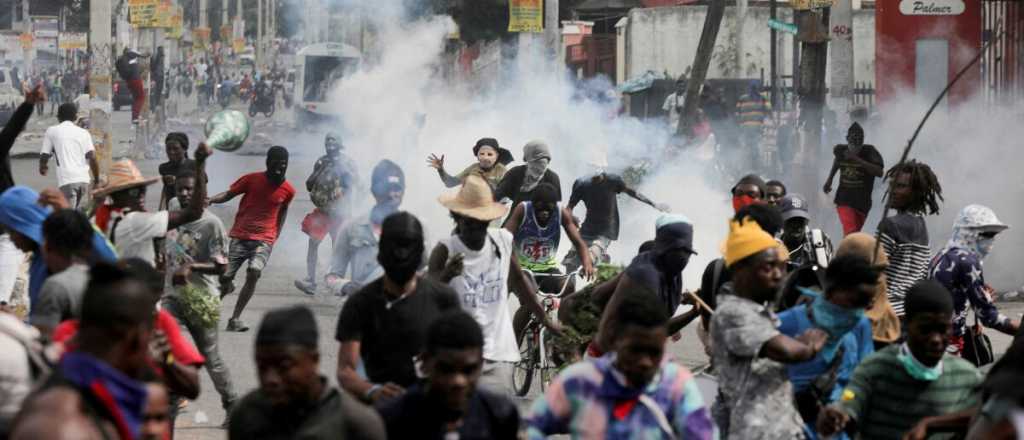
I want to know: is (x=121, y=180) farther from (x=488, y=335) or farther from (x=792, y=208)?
(x=792, y=208)

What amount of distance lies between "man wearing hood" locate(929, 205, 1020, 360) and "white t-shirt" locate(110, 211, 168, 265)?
3.70 meters

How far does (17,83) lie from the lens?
52656mm

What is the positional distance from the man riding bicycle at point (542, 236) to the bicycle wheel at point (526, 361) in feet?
0.22

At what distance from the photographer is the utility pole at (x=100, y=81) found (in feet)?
80.0

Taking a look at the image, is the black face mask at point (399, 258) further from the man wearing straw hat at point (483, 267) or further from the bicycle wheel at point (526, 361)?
the bicycle wheel at point (526, 361)

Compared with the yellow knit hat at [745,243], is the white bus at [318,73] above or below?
above

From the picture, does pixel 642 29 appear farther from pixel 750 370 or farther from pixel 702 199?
pixel 750 370

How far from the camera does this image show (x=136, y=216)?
823cm

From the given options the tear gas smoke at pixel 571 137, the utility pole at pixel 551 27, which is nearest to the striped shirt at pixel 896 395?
the tear gas smoke at pixel 571 137

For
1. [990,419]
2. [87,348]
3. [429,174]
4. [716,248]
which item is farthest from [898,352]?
[429,174]

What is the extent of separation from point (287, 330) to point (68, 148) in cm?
1415

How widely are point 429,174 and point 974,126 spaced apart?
27.6ft

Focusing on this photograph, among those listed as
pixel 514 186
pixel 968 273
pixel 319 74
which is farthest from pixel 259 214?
pixel 319 74

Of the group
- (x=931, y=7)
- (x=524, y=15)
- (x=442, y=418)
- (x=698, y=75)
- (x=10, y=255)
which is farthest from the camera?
(x=524, y=15)
